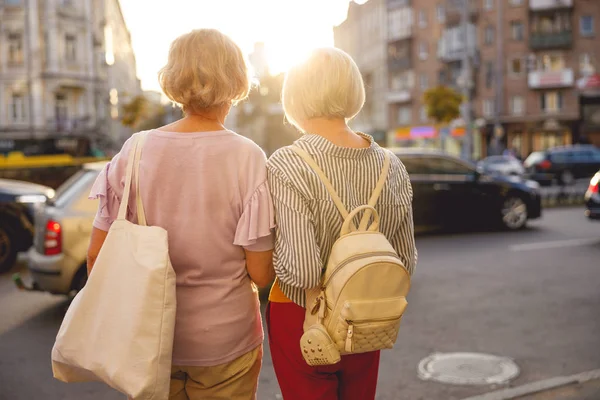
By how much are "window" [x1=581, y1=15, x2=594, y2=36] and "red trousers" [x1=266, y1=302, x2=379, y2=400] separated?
57.0 m

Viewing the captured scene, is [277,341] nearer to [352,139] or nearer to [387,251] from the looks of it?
[387,251]

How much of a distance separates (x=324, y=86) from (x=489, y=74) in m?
57.1

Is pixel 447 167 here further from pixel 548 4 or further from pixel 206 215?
pixel 548 4

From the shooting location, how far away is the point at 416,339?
6379mm

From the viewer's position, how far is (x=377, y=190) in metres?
2.58

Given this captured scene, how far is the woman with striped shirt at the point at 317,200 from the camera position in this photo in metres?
2.45

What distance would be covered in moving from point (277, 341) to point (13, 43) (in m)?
46.7

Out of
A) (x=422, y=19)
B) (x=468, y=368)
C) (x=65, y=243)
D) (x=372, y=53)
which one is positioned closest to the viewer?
(x=468, y=368)

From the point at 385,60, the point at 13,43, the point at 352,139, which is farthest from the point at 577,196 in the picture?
the point at 385,60

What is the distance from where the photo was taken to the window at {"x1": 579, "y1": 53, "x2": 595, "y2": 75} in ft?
174

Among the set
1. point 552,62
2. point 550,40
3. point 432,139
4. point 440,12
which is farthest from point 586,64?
point 432,139

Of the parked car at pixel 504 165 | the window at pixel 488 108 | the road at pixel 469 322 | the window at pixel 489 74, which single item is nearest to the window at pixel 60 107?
the parked car at pixel 504 165

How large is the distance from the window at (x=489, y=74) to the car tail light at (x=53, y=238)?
53.4 metres

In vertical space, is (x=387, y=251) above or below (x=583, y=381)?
above
